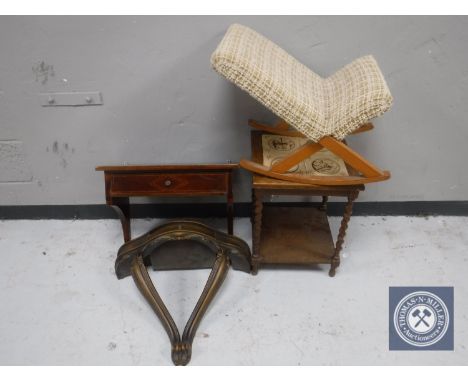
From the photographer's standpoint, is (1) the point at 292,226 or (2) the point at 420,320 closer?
(2) the point at 420,320

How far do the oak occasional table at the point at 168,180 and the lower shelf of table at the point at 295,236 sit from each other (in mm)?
322

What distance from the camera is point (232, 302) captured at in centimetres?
185

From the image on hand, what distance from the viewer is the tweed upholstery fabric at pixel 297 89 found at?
4.47 ft

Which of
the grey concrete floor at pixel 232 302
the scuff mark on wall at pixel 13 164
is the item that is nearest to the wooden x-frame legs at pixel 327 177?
the grey concrete floor at pixel 232 302

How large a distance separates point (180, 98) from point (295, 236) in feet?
2.68

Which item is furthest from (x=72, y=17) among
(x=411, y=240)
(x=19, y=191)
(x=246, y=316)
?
(x=411, y=240)

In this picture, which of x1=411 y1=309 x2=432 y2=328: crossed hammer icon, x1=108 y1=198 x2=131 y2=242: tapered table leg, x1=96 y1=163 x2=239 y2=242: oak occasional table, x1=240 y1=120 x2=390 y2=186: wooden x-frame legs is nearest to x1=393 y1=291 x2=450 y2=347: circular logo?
x1=411 y1=309 x2=432 y2=328: crossed hammer icon

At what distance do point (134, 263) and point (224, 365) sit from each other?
1.76ft

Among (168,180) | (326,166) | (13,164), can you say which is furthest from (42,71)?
(326,166)

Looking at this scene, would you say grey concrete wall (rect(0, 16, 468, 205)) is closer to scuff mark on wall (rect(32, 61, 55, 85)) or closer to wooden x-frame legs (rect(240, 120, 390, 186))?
scuff mark on wall (rect(32, 61, 55, 85))

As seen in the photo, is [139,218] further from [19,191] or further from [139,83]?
[139,83]

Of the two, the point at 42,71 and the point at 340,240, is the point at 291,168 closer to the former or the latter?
the point at 340,240

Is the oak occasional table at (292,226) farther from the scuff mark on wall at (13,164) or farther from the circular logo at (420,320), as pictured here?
the scuff mark on wall at (13,164)

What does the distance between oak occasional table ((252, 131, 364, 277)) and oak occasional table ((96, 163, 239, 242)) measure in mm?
170
